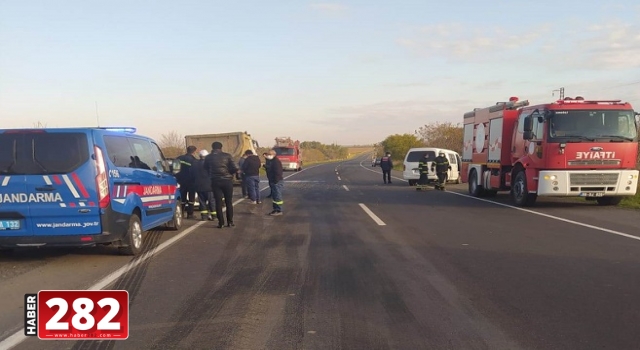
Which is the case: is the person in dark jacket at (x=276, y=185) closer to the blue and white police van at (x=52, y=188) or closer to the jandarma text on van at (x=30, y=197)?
the blue and white police van at (x=52, y=188)

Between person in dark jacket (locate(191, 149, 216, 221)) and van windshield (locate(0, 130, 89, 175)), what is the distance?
529 centimetres

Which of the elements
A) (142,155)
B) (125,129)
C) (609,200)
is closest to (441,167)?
(609,200)

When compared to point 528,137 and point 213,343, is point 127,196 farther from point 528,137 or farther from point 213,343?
point 528,137

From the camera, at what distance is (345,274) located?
23.0ft

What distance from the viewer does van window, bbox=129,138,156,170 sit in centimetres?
907

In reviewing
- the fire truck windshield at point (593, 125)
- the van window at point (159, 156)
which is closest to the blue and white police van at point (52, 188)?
the van window at point (159, 156)

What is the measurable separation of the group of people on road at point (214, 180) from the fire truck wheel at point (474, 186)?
8329 mm

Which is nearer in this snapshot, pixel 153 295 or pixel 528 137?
pixel 153 295

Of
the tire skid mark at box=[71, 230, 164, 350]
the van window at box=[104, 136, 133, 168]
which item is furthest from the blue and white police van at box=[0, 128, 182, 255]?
the tire skid mark at box=[71, 230, 164, 350]

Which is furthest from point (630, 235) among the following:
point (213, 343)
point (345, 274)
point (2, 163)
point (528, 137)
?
point (2, 163)

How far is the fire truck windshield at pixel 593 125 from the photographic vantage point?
46.4 feet

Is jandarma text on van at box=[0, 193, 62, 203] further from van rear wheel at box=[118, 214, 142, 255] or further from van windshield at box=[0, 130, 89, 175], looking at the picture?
van rear wheel at box=[118, 214, 142, 255]

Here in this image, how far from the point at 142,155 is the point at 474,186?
45.0 feet

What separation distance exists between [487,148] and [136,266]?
1411cm
